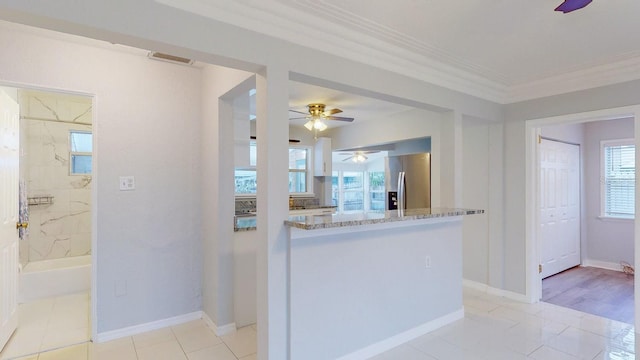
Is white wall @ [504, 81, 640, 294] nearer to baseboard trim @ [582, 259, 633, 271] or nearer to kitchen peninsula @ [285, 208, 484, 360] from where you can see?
kitchen peninsula @ [285, 208, 484, 360]

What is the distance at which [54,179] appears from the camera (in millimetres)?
4523

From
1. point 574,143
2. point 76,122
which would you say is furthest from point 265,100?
point 574,143

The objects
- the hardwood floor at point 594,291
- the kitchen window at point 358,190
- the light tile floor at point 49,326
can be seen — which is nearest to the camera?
the light tile floor at point 49,326

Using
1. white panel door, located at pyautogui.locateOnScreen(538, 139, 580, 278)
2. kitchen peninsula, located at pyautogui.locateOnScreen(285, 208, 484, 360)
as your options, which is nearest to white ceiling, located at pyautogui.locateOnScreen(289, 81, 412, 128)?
kitchen peninsula, located at pyautogui.locateOnScreen(285, 208, 484, 360)

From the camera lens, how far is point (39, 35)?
8.23 ft

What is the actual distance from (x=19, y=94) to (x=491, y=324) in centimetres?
593

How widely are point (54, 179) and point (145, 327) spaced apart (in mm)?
2896

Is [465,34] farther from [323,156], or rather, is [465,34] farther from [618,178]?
[618,178]

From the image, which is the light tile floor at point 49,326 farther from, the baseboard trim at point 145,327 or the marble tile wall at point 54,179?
the marble tile wall at point 54,179

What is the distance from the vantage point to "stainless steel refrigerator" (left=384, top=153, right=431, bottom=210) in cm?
499

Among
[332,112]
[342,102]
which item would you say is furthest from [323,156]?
[342,102]

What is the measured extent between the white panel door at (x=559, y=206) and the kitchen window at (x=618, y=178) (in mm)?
376

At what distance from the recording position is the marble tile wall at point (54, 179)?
4.38 m

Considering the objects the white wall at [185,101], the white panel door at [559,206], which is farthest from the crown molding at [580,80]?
the white panel door at [559,206]
